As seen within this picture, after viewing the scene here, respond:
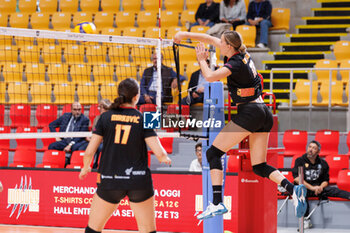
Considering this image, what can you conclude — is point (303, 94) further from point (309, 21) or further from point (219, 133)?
point (219, 133)

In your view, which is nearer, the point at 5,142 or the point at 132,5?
the point at 5,142

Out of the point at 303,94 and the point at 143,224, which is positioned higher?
the point at 303,94

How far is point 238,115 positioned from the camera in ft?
18.3

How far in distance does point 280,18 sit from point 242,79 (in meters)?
7.96

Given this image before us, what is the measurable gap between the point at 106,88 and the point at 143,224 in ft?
22.1

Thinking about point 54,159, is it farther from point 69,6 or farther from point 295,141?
point 69,6

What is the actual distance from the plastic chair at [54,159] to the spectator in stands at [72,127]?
0.25m

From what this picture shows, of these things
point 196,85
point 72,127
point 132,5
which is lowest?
point 72,127

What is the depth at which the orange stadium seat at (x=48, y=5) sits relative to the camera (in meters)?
15.6

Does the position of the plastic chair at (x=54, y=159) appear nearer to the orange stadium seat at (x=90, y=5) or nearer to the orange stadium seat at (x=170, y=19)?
the orange stadium seat at (x=170, y=19)

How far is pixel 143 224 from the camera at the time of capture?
4895mm

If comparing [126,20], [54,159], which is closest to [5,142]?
[54,159]

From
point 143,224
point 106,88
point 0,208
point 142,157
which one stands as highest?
point 106,88

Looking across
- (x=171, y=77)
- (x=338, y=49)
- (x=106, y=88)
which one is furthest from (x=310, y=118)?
(x=106, y=88)
